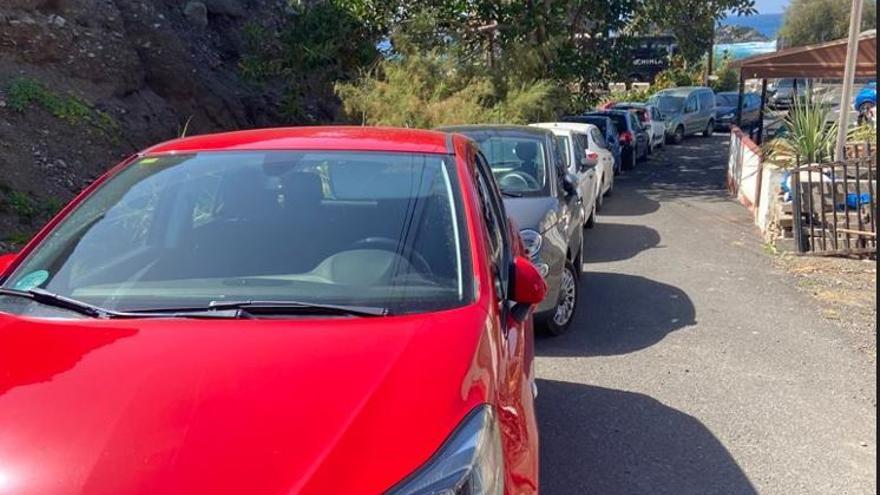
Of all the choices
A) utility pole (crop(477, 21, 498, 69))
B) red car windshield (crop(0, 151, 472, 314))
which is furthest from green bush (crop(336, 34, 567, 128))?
red car windshield (crop(0, 151, 472, 314))

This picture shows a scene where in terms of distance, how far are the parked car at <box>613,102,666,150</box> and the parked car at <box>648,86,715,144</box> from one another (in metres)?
1.20

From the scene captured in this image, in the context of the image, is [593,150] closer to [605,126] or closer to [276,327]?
[605,126]

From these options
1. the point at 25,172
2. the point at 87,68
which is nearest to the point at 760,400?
the point at 25,172

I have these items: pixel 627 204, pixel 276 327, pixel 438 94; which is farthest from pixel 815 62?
pixel 276 327

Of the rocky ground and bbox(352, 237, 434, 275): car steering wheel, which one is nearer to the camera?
bbox(352, 237, 434, 275): car steering wheel

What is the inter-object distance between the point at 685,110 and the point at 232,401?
30859 mm

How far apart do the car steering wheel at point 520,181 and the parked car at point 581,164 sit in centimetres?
300

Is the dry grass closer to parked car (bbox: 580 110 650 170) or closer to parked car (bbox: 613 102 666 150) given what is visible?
parked car (bbox: 580 110 650 170)

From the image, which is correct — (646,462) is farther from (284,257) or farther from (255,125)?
(255,125)

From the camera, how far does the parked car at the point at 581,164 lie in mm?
11344

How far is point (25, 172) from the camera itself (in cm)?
990

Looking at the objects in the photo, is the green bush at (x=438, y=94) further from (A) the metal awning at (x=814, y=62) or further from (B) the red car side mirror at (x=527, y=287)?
(B) the red car side mirror at (x=527, y=287)

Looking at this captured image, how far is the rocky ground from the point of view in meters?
10.2

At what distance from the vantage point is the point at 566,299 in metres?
7.18
